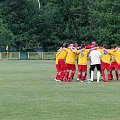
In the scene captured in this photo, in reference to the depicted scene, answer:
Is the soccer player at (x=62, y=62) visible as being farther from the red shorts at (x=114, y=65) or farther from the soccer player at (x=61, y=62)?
the red shorts at (x=114, y=65)

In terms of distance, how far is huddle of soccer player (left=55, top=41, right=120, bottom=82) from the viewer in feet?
87.8

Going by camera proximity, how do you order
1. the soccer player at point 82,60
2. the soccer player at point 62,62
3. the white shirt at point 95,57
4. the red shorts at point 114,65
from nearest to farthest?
1. the white shirt at point 95,57
2. the soccer player at point 82,60
3. the soccer player at point 62,62
4. the red shorts at point 114,65

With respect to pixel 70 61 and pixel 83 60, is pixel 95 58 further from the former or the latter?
pixel 70 61

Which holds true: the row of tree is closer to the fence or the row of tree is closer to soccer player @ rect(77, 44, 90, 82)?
the fence

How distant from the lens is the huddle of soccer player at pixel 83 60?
1054 inches

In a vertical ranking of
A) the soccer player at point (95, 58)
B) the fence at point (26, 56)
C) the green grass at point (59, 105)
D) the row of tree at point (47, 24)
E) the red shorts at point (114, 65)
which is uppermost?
the row of tree at point (47, 24)

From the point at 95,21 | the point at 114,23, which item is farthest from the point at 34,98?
the point at 95,21

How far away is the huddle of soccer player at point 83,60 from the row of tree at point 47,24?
56209 mm

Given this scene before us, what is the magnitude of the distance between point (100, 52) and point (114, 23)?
55417mm

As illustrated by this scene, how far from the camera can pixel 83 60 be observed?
27016 millimetres

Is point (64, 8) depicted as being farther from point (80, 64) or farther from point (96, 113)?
point (96, 113)

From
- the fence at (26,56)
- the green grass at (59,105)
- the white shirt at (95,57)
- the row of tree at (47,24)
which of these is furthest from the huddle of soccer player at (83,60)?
the row of tree at (47,24)

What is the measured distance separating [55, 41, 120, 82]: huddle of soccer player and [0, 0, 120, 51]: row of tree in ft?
184

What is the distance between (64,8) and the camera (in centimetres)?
9025
